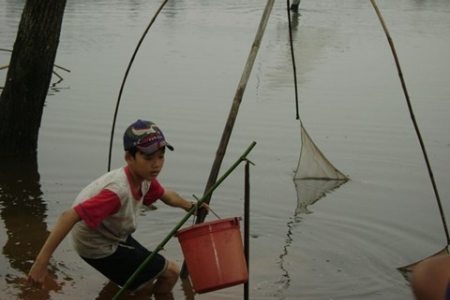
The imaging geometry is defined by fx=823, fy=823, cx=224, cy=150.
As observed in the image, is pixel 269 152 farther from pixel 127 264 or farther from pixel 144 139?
pixel 144 139

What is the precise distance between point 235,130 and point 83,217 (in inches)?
209

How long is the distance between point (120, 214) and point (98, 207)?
0.65 feet

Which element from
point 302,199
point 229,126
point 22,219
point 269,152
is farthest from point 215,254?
point 269,152

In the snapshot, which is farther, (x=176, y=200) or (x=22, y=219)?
(x=22, y=219)

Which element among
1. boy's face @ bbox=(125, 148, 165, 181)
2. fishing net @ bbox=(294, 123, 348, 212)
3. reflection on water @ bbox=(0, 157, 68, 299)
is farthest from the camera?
fishing net @ bbox=(294, 123, 348, 212)

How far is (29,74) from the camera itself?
6.99 meters

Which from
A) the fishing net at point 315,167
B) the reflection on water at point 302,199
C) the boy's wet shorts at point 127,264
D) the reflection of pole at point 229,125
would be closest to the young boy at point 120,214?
the boy's wet shorts at point 127,264

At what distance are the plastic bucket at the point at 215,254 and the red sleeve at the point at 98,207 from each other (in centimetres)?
37

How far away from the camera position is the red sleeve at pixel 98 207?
12.3ft

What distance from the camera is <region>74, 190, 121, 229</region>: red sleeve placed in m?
3.76

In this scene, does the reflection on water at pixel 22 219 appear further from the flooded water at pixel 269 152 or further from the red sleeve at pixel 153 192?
the red sleeve at pixel 153 192

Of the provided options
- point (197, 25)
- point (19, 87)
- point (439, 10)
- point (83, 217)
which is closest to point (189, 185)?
point (19, 87)

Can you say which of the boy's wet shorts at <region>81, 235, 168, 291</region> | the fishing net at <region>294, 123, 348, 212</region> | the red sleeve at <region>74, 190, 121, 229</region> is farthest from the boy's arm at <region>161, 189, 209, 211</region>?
the fishing net at <region>294, 123, 348, 212</region>

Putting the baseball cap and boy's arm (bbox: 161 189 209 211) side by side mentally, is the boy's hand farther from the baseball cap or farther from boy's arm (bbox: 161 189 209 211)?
boy's arm (bbox: 161 189 209 211)
